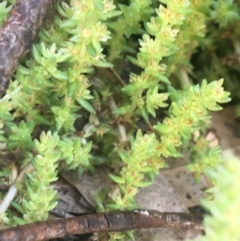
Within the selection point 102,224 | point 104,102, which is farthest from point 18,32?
point 102,224

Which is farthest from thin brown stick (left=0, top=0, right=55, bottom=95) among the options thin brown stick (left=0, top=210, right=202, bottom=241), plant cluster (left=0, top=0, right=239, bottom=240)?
thin brown stick (left=0, top=210, right=202, bottom=241)

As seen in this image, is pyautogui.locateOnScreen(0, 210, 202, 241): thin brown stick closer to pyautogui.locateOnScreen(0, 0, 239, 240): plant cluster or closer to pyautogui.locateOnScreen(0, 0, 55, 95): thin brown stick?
pyautogui.locateOnScreen(0, 0, 239, 240): plant cluster

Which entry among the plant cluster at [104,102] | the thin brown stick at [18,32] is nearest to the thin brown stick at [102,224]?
the plant cluster at [104,102]

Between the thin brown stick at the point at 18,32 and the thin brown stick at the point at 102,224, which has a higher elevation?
the thin brown stick at the point at 18,32

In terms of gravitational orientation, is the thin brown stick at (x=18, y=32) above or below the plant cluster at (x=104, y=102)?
above

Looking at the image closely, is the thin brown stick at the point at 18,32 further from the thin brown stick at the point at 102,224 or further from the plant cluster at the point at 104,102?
the thin brown stick at the point at 102,224

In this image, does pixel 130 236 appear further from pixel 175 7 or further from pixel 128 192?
pixel 175 7
